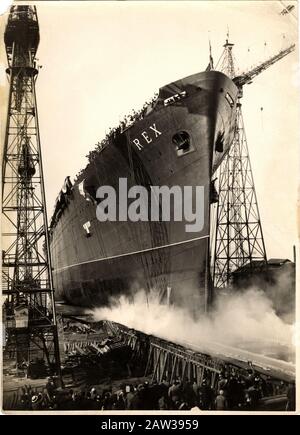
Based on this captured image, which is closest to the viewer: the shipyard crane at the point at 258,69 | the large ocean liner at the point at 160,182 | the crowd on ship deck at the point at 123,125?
the shipyard crane at the point at 258,69

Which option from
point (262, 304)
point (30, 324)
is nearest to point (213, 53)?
point (262, 304)

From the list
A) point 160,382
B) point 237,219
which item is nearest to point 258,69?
point 237,219

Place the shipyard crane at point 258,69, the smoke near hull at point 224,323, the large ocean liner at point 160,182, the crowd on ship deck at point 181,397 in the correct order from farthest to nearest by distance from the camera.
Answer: the large ocean liner at point 160,182 < the shipyard crane at point 258,69 < the smoke near hull at point 224,323 < the crowd on ship deck at point 181,397

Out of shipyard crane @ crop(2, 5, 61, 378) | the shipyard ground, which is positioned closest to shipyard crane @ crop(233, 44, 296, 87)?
shipyard crane @ crop(2, 5, 61, 378)

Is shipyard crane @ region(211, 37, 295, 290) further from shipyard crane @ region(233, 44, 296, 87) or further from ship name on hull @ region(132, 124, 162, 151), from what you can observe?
ship name on hull @ region(132, 124, 162, 151)

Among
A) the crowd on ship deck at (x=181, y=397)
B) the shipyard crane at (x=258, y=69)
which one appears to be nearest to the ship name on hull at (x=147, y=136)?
the shipyard crane at (x=258, y=69)

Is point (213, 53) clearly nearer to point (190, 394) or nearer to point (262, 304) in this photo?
point (262, 304)

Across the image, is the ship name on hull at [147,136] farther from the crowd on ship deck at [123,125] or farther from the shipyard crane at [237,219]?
the shipyard crane at [237,219]

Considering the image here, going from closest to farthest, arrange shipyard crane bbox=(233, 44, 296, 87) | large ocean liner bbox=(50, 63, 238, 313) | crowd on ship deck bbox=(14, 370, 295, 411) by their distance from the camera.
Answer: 1. crowd on ship deck bbox=(14, 370, 295, 411)
2. shipyard crane bbox=(233, 44, 296, 87)
3. large ocean liner bbox=(50, 63, 238, 313)
